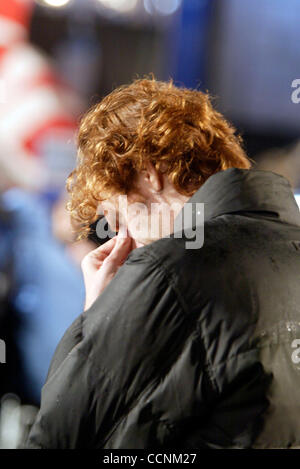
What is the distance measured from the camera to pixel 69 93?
308 cm

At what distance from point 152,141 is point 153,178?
7 centimetres

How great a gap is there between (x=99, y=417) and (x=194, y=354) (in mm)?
161

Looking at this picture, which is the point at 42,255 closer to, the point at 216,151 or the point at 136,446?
the point at 216,151

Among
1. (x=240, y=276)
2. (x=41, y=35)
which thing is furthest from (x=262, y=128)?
(x=240, y=276)

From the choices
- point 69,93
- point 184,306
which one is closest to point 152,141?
point 184,306

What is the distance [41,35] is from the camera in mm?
3072

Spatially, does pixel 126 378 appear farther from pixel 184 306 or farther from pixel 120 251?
pixel 120 251

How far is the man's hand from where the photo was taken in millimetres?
998

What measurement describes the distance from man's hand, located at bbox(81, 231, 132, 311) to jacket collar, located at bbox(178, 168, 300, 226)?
26 centimetres

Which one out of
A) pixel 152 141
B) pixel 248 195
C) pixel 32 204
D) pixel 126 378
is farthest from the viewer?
pixel 32 204

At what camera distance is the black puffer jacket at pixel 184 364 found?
2.27 ft

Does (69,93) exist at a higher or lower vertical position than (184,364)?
higher

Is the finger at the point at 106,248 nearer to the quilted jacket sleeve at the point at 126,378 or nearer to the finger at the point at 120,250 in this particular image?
the finger at the point at 120,250

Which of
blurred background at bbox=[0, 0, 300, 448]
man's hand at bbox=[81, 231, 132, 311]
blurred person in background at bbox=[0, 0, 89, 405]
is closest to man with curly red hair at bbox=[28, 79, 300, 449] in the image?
man's hand at bbox=[81, 231, 132, 311]
